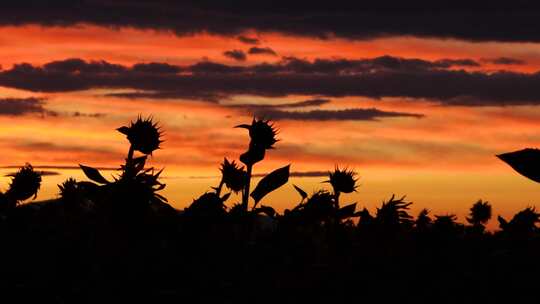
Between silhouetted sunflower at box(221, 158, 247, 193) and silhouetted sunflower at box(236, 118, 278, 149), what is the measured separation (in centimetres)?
58

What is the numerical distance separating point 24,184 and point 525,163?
4.22m

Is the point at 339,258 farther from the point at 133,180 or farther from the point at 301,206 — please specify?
the point at 133,180

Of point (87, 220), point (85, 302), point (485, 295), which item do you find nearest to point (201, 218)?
point (85, 302)

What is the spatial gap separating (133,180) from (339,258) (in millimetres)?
1255

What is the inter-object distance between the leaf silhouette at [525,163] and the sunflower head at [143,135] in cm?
259

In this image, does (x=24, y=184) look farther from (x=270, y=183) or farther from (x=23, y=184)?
(x=270, y=183)

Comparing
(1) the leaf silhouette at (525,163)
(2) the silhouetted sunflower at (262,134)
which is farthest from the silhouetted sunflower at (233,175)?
(1) the leaf silhouette at (525,163)

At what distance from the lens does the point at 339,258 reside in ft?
15.3

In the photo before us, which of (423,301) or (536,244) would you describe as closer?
(423,301)

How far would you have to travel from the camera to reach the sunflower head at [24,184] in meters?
6.68

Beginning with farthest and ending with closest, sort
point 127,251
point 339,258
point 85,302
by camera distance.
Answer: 1. point 339,258
2. point 127,251
3. point 85,302

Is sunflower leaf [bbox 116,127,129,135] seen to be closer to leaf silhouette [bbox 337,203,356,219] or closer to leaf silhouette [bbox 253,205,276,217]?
leaf silhouette [bbox 253,205,276,217]

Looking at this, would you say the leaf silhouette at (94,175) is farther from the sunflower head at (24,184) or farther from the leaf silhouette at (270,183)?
the sunflower head at (24,184)

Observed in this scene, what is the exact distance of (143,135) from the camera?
18.7 ft
